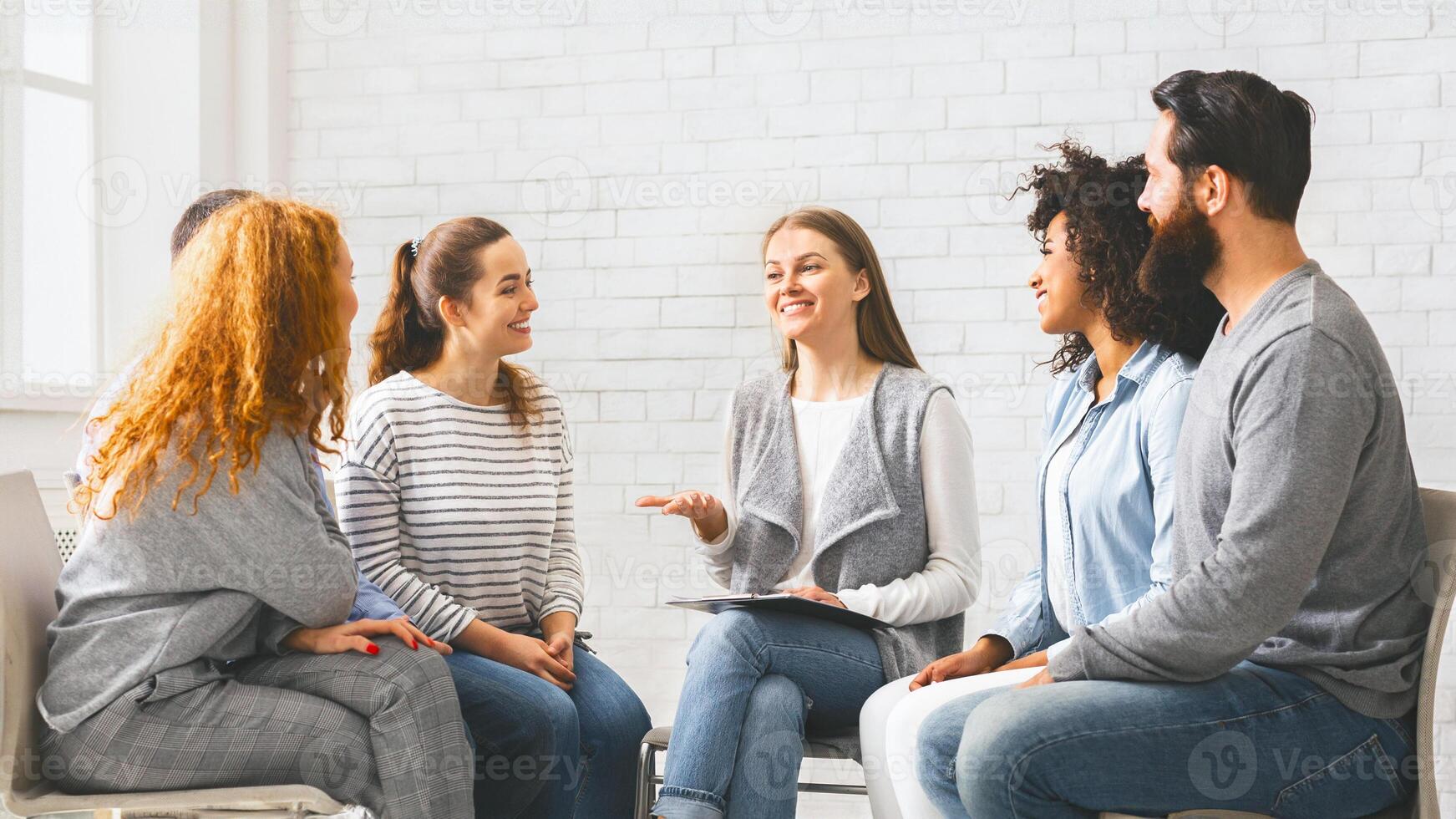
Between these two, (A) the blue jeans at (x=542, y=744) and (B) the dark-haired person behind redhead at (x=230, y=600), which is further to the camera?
(A) the blue jeans at (x=542, y=744)

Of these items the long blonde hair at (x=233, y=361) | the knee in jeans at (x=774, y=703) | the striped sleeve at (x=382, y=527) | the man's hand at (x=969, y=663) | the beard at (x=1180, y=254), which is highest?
the beard at (x=1180, y=254)

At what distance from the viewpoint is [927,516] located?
2133mm

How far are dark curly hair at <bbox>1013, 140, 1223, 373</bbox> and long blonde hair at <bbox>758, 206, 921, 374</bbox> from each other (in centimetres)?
38

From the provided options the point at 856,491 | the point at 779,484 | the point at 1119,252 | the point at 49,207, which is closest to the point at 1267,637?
the point at 1119,252

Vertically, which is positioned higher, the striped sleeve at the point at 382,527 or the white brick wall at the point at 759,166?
the white brick wall at the point at 759,166

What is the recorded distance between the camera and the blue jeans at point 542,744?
188cm

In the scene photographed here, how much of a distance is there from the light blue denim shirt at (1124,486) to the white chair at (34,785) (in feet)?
3.37

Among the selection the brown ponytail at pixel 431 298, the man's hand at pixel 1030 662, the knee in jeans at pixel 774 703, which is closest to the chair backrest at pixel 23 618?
the brown ponytail at pixel 431 298

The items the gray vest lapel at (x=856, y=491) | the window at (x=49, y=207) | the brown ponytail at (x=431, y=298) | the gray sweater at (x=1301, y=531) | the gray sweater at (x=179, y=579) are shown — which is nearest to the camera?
the gray sweater at (x=1301, y=531)

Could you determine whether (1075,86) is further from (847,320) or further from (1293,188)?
(1293,188)

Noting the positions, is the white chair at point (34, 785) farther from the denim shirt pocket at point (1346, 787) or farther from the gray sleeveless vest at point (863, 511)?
the denim shirt pocket at point (1346, 787)

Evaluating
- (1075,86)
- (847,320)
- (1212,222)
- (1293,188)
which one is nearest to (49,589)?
(847,320)

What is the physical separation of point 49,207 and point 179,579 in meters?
2.14

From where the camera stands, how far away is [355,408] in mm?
2145
